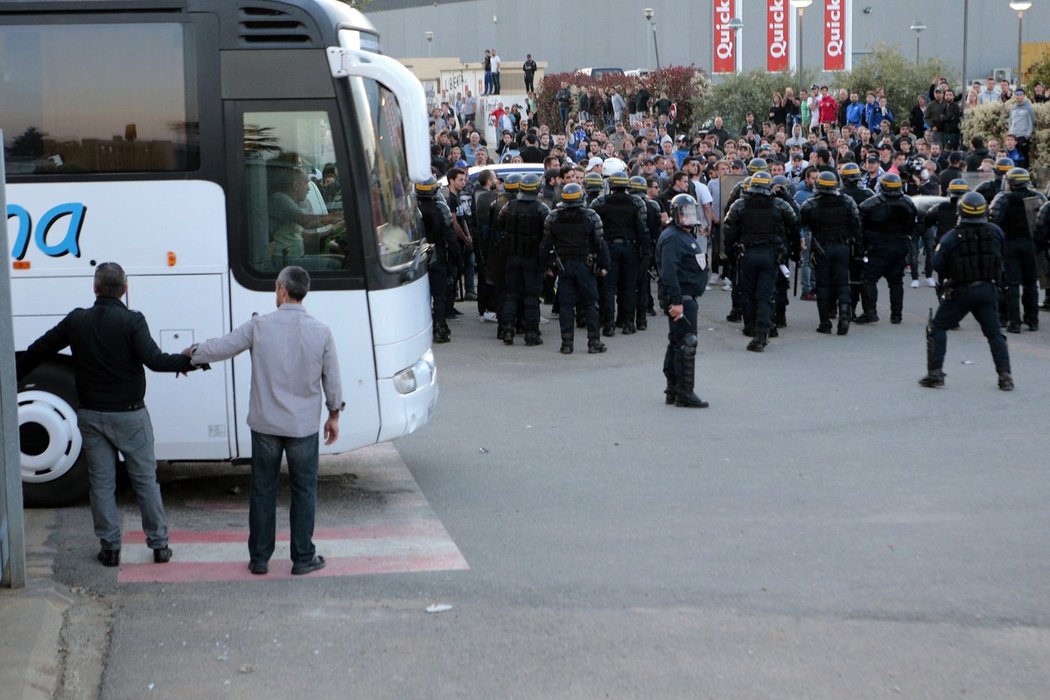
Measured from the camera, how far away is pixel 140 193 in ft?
30.5

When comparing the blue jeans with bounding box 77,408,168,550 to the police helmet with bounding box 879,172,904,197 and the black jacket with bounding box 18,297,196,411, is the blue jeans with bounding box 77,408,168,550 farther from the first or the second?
the police helmet with bounding box 879,172,904,197

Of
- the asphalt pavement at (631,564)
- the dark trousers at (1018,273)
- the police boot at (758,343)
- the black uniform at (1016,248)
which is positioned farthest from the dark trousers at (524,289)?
the dark trousers at (1018,273)

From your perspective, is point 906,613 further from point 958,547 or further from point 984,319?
point 984,319

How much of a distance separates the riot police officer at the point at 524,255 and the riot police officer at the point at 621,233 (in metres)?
0.97

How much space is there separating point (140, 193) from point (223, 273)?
734 millimetres

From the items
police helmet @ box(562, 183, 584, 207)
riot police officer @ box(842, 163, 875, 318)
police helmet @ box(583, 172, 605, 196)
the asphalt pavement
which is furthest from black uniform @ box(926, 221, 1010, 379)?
police helmet @ box(583, 172, 605, 196)

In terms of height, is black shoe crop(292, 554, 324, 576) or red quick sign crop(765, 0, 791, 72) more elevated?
red quick sign crop(765, 0, 791, 72)

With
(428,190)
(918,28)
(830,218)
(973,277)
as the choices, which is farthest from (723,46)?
(973,277)

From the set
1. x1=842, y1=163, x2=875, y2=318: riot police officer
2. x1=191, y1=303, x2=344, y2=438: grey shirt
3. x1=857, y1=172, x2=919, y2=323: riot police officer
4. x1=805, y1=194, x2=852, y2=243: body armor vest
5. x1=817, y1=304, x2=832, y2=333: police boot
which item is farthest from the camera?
x1=842, y1=163, x2=875, y2=318: riot police officer

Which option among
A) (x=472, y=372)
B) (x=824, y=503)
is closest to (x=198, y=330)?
(x=824, y=503)

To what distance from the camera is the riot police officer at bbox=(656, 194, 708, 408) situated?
Result: 13438mm

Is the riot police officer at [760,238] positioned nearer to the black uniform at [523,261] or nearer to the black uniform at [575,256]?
the black uniform at [575,256]

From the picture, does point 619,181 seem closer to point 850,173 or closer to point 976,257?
point 850,173

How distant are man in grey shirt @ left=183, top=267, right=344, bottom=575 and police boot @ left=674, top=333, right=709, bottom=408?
5909mm
